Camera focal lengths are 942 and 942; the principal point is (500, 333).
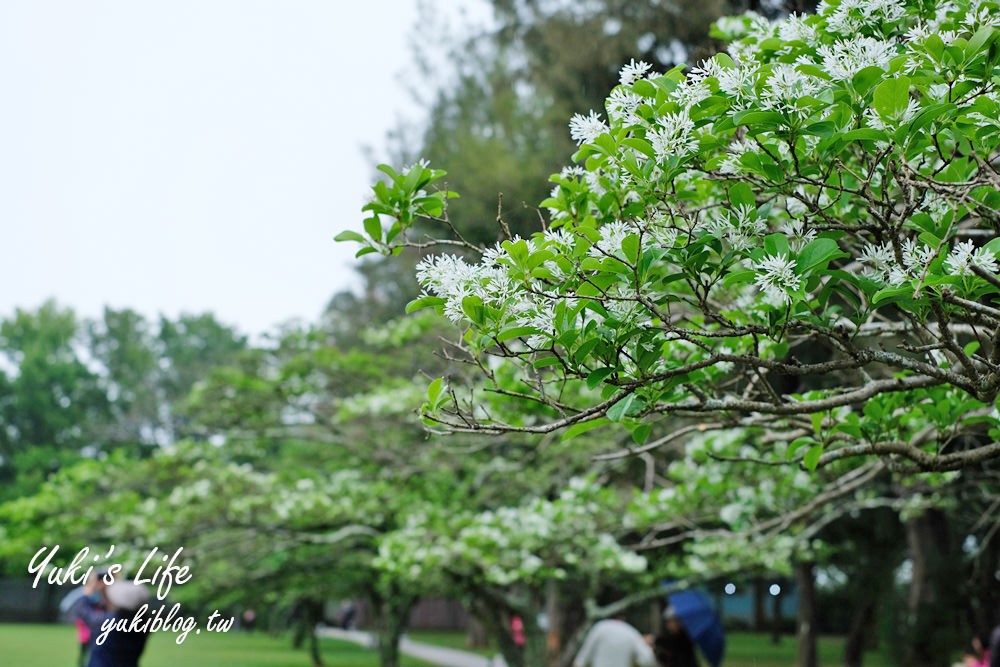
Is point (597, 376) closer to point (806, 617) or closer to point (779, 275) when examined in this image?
point (779, 275)

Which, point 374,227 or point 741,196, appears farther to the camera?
point 374,227

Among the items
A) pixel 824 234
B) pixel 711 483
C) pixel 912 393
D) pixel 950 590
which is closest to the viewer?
pixel 824 234

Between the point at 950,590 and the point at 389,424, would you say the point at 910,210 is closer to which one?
the point at 389,424

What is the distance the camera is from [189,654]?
23172mm

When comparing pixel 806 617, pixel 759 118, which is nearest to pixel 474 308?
pixel 759 118

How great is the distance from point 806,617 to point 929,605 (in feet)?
12.6

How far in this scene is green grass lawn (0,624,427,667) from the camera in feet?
61.6

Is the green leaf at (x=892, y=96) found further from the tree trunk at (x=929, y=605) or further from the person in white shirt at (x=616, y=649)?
the tree trunk at (x=929, y=605)

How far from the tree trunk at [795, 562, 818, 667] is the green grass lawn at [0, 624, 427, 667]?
29.7 ft

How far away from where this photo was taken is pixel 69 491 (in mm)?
10016

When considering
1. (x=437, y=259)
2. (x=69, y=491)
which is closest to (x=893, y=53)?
(x=437, y=259)

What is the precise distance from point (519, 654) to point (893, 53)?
26.5 ft

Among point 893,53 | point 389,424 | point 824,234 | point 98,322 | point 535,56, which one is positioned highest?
point 98,322

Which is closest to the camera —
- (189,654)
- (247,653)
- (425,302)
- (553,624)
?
(425,302)
